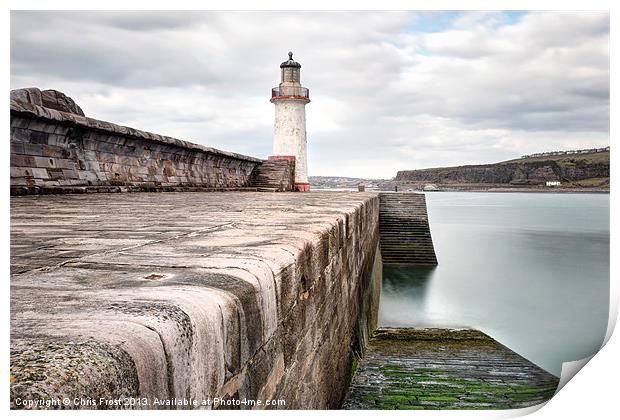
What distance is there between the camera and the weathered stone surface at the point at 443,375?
4137 millimetres

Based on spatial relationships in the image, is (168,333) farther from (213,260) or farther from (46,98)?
(46,98)

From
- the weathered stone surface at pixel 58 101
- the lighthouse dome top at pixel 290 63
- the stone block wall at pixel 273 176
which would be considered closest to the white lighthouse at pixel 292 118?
the lighthouse dome top at pixel 290 63

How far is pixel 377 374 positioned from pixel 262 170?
1111 cm

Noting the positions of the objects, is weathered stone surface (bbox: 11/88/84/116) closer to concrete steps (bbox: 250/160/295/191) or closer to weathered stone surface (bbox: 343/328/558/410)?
weathered stone surface (bbox: 343/328/558/410)

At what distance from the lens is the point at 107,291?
3.52ft

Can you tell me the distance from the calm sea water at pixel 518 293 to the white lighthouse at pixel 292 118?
6.54 metres

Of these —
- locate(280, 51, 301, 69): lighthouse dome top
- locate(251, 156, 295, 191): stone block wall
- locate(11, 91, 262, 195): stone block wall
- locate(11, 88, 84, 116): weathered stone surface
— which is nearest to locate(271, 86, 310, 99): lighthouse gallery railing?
locate(280, 51, 301, 69): lighthouse dome top

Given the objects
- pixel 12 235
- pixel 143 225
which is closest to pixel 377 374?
pixel 143 225

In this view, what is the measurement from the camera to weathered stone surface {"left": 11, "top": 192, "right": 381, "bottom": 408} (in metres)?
0.74

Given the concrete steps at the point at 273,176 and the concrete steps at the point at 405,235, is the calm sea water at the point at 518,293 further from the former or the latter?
the concrete steps at the point at 273,176

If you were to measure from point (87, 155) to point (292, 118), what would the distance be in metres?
15.9

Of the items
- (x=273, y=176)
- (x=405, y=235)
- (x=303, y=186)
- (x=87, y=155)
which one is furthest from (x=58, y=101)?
(x=303, y=186)
